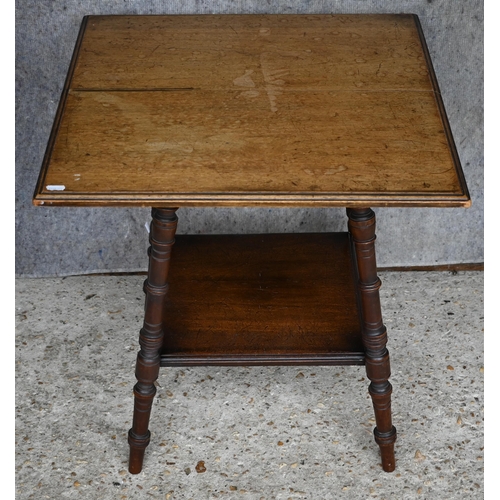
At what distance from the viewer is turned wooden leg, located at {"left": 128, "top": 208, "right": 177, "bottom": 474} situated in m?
1.89

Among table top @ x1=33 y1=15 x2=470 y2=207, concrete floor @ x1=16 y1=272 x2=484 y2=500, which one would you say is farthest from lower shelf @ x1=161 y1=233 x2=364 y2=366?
table top @ x1=33 y1=15 x2=470 y2=207

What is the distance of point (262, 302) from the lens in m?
2.32

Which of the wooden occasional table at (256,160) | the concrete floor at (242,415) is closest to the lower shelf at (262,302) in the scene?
the wooden occasional table at (256,160)

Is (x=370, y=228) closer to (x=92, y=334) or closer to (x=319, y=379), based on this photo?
(x=319, y=379)

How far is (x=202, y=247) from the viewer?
2510 mm

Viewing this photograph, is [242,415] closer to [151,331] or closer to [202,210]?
[151,331]

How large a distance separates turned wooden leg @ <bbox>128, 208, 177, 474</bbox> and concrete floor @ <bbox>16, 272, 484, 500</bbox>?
124mm

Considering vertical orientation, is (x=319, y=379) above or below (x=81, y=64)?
below

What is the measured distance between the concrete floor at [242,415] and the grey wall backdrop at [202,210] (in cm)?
17

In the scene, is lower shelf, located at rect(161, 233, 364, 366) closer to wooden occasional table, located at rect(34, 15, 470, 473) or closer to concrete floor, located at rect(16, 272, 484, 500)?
wooden occasional table, located at rect(34, 15, 470, 473)

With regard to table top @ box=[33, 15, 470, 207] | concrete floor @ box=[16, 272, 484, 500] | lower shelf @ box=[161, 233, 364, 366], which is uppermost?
table top @ box=[33, 15, 470, 207]

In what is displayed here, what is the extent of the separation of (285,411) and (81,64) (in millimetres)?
1208

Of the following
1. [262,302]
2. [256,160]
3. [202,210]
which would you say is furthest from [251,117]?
[202,210]

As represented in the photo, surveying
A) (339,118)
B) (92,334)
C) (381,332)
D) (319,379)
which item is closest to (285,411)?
(319,379)
